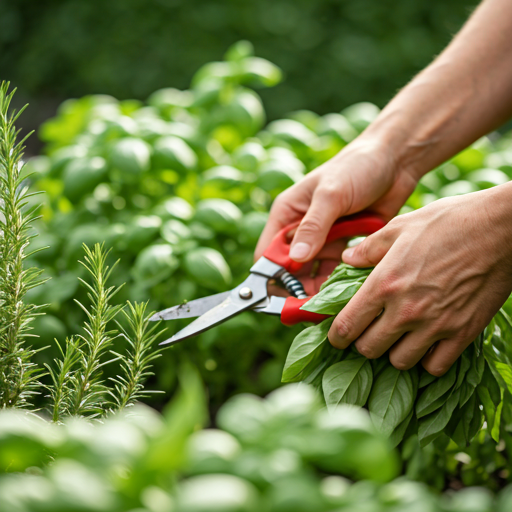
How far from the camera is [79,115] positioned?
5.25ft

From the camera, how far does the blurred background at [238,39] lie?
304cm

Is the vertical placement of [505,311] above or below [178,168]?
below

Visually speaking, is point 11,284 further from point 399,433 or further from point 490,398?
point 490,398

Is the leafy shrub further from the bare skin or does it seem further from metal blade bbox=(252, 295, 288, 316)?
metal blade bbox=(252, 295, 288, 316)

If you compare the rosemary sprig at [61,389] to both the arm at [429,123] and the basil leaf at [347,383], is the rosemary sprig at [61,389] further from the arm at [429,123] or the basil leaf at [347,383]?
the arm at [429,123]

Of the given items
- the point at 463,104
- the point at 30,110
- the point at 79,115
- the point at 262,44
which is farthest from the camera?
the point at 30,110

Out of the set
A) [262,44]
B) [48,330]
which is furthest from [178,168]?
[262,44]

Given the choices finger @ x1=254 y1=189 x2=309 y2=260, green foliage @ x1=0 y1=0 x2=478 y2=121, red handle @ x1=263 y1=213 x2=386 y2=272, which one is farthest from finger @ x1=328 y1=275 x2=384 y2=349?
green foliage @ x1=0 y1=0 x2=478 y2=121

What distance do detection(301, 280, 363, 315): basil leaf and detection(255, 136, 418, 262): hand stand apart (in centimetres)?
17

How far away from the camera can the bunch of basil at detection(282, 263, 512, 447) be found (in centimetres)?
65

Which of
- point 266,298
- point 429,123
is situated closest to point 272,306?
point 266,298

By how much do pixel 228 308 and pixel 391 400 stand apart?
28 cm

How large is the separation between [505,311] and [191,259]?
20.0 inches

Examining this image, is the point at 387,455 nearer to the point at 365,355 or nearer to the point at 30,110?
the point at 365,355
